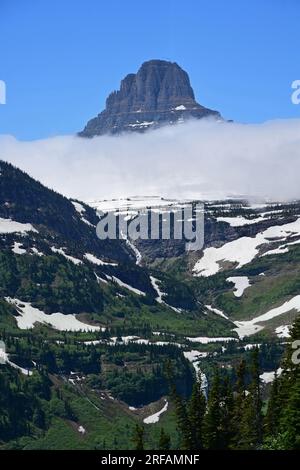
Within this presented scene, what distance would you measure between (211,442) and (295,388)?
2778cm

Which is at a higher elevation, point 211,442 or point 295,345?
point 295,345

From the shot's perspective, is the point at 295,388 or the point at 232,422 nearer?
the point at 295,388
